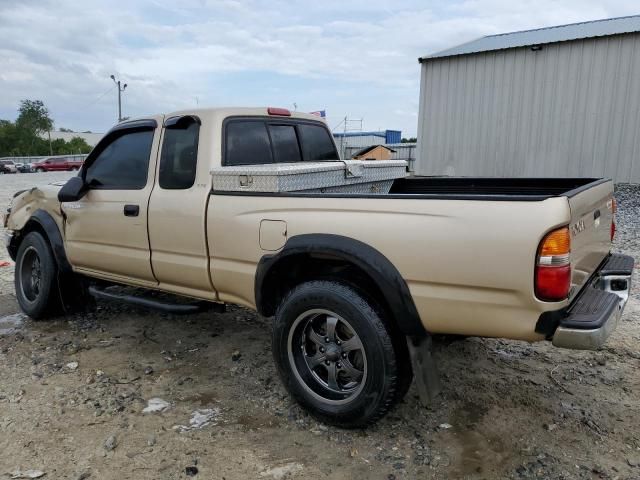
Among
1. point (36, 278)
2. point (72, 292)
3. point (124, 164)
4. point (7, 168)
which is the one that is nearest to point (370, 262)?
point (124, 164)

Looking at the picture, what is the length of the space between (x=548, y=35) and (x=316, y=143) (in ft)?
39.3

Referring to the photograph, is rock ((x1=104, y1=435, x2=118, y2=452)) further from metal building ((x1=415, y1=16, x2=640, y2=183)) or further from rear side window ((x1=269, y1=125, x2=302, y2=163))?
metal building ((x1=415, y1=16, x2=640, y2=183))

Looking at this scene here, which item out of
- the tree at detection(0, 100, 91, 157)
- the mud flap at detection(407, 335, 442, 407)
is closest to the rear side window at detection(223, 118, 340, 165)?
the mud flap at detection(407, 335, 442, 407)

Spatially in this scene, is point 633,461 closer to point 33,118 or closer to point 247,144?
point 247,144

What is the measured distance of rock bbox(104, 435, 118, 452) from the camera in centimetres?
287

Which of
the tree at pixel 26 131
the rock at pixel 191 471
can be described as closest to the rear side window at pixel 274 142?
the rock at pixel 191 471

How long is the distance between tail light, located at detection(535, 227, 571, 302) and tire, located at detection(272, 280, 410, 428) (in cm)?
83

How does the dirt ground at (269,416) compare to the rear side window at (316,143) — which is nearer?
the dirt ground at (269,416)

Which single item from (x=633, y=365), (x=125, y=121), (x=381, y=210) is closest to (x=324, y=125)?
(x=125, y=121)

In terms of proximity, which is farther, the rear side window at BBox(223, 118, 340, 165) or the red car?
the red car

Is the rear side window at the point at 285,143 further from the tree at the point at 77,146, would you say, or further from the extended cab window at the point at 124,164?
the tree at the point at 77,146

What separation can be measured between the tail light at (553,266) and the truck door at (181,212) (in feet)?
6.81

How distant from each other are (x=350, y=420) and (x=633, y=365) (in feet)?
7.57

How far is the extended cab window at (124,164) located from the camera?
13.2 feet
